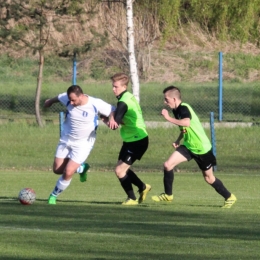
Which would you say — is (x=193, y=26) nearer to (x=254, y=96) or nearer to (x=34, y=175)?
(x=254, y=96)

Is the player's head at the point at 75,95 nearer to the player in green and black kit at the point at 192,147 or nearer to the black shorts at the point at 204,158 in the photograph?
the player in green and black kit at the point at 192,147

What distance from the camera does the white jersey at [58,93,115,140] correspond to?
12.6 meters

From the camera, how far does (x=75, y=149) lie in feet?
41.8

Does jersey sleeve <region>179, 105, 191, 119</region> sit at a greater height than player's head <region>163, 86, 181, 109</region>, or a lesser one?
lesser

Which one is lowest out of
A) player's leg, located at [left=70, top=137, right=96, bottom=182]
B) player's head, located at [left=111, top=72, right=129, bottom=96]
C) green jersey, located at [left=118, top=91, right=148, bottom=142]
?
player's leg, located at [left=70, top=137, right=96, bottom=182]

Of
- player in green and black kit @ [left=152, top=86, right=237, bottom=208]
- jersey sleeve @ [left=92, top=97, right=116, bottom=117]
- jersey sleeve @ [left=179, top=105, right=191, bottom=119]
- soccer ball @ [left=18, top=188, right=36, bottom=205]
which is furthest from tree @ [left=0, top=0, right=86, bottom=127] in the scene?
jersey sleeve @ [left=179, top=105, right=191, bottom=119]

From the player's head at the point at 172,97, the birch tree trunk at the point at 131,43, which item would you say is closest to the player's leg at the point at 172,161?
the player's head at the point at 172,97

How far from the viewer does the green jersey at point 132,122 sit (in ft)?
42.0

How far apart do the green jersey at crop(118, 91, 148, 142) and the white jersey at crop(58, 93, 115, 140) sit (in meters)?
0.27

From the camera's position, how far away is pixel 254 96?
29.5m

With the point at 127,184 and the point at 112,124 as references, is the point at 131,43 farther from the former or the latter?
the point at 112,124

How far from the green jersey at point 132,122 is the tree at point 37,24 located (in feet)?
45.8

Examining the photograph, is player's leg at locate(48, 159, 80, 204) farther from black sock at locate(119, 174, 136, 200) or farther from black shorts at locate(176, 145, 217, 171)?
black shorts at locate(176, 145, 217, 171)

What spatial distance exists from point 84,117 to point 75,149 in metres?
0.48
